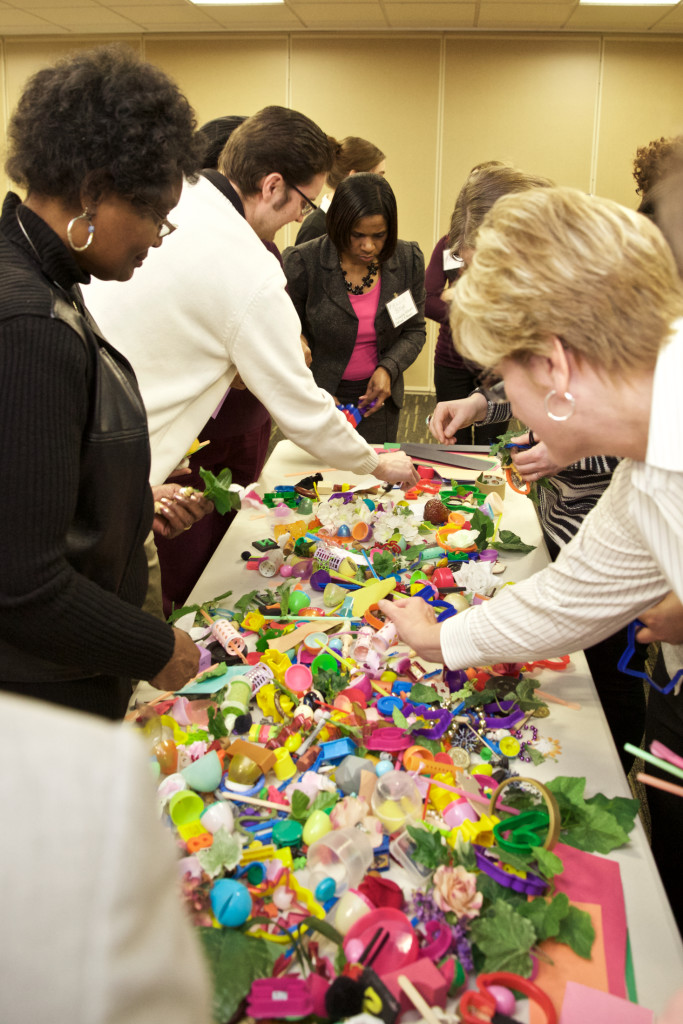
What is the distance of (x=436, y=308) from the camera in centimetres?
414

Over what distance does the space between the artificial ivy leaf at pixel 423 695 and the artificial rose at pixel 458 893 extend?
1.31 ft

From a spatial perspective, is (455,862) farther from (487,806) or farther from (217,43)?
(217,43)

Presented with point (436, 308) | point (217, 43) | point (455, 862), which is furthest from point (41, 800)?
point (217, 43)

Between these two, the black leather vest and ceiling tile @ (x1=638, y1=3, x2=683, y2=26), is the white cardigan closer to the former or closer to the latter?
the black leather vest

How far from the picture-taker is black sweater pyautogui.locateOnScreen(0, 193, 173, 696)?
97cm

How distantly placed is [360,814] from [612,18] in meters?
7.15

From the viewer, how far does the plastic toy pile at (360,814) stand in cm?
88

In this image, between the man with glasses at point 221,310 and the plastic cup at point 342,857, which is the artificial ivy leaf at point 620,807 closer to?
the plastic cup at point 342,857

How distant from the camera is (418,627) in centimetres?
140

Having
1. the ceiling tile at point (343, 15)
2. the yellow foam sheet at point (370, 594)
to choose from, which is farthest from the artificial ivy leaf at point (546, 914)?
the ceiling tile at point (343, 15)

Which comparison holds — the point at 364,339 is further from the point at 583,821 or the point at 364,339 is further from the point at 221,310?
the point at 583,821

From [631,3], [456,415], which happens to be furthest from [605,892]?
[631,3]

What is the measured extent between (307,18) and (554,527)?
627cm

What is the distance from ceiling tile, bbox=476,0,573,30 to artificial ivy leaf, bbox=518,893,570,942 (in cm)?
667
